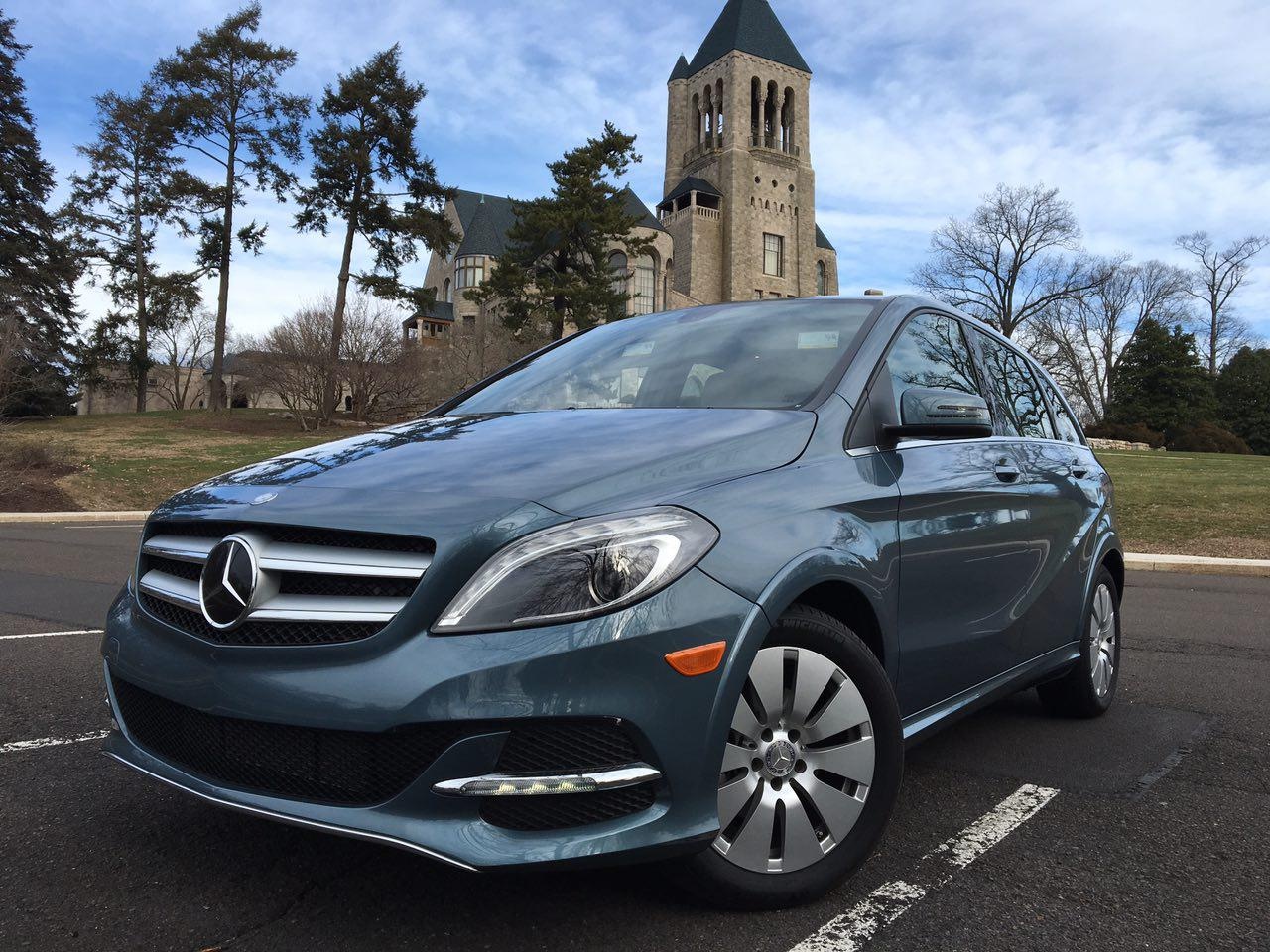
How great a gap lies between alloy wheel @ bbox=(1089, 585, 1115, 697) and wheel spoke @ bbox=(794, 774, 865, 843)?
2354 mm

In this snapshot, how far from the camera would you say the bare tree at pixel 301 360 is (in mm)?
35594

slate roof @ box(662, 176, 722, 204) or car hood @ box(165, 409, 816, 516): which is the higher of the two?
slate roof @ box(662, 176, 722, 204)

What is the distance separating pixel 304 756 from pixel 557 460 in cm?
90

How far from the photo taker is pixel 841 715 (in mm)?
2334

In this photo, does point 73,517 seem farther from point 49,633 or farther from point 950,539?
point 950,539

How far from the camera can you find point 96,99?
42656mm

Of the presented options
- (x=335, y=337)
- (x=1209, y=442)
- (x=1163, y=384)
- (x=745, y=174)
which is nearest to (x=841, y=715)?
(x=335, y=337)

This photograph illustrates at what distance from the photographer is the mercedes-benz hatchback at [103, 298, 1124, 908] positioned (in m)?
1.92

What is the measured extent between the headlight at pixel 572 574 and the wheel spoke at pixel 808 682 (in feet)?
1.44

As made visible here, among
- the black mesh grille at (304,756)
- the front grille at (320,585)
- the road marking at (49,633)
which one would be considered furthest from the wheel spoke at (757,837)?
the road marking at (49,633)

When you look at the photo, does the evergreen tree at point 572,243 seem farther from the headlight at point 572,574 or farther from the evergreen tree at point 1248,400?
the headlight at point 572,574

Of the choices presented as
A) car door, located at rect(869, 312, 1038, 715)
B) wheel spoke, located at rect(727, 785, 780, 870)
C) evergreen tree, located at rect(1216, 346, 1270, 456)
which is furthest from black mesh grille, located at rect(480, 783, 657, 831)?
evergreen tree, located at rect(1216, 346, 1270, 456)

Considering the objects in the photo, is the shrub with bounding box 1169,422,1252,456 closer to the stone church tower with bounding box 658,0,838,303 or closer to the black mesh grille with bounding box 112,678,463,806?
the stone church tower with bounding box 658,0,838,303

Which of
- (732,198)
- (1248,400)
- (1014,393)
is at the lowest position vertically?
(1014,393)
